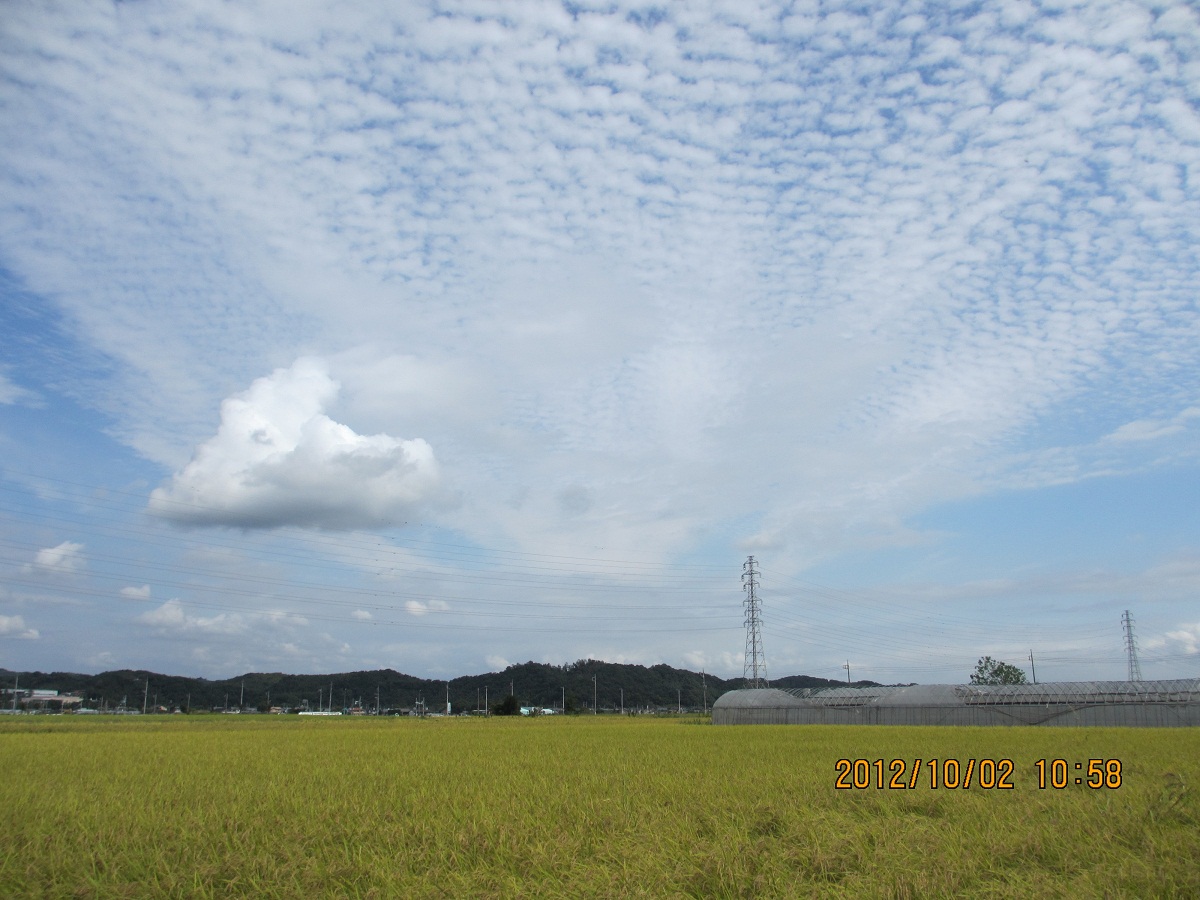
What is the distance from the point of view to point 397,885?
8312 millimetres

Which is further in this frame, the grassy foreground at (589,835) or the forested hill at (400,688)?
the forested hill at (400,688)

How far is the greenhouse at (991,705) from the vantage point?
45.3m

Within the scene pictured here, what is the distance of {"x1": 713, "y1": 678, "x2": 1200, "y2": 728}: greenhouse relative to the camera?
45.3 meters

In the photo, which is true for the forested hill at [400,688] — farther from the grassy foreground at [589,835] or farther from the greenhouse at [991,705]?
the grassy foreground at [589,835]

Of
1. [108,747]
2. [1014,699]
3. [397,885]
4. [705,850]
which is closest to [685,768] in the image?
[705,850]
